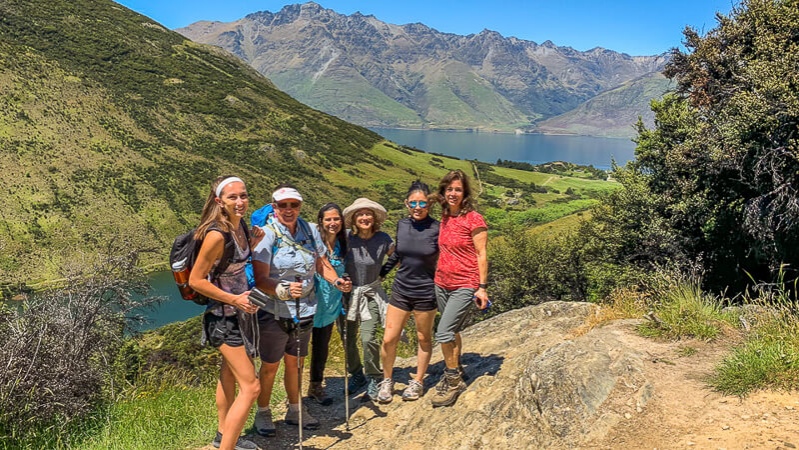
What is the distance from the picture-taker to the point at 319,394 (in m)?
6.07

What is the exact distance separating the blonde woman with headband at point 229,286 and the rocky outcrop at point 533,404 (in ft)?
4.92

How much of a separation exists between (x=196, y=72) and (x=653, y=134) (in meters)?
163

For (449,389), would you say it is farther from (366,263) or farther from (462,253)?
(366,263)

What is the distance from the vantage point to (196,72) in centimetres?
15688

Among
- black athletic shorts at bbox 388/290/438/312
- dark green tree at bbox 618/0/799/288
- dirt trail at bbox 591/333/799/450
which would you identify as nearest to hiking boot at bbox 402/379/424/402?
black athletic shorts at bbox 388/290/438/312

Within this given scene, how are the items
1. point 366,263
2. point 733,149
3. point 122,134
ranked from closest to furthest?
point 366,263 → point 733,149 → point 122,134

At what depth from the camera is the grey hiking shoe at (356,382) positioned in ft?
20.3

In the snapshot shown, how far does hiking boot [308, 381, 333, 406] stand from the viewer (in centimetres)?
602

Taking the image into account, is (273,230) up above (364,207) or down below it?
below

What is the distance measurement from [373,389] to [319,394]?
76 cm

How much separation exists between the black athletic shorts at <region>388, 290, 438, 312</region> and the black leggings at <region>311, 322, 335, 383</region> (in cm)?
85

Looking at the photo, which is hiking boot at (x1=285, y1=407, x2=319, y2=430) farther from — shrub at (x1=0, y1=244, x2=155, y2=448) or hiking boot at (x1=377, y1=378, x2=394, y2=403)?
shrub at (x1=0, y1=244, x2=155, y2=448)

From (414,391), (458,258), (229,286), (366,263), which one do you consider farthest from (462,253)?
(229,286)

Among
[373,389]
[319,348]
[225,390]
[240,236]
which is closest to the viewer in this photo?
[240,236]
